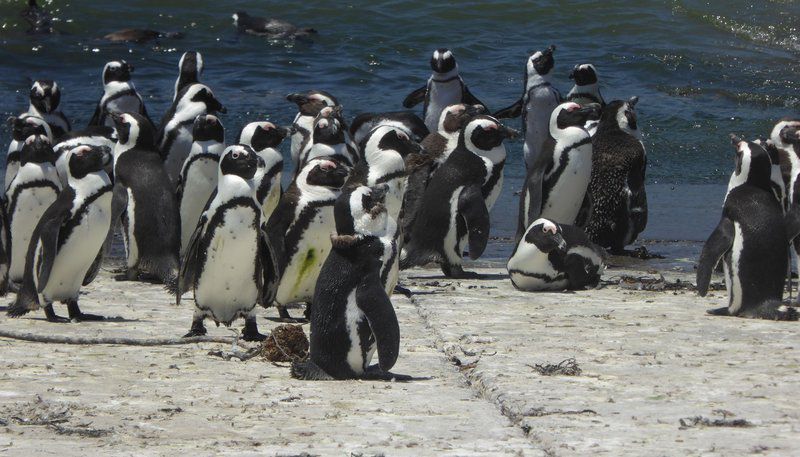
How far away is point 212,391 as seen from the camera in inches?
198

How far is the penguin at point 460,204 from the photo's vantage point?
9.05 metres

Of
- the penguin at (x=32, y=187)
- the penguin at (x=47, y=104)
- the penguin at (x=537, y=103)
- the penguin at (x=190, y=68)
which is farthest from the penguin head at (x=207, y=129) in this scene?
the penguin at (x=537, y=103)

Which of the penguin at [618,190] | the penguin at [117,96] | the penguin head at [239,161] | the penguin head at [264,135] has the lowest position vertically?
the penguin at [618,190]

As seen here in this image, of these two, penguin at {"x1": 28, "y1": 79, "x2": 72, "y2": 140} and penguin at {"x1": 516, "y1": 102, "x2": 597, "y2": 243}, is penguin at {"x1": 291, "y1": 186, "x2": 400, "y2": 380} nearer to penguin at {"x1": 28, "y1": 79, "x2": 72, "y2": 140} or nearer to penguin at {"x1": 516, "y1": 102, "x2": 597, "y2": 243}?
penguin at {"x1": 516, "y1": 102, "x2": 597, "y2": 243}

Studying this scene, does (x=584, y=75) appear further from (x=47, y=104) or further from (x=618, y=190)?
(x=47, y=104)

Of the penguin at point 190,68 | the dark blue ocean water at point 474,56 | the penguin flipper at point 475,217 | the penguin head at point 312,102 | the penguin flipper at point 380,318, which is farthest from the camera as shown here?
the dark blue ocean water at point 474,56

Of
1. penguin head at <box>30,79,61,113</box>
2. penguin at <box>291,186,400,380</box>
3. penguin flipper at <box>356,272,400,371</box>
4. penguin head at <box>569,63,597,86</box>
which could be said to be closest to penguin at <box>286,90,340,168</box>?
penguin head at <box>30,79,61,113</box>

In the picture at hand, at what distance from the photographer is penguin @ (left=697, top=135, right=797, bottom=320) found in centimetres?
688

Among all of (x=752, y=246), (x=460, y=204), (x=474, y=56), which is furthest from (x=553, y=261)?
(x=474, y=56)

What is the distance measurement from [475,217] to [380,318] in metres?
3.88

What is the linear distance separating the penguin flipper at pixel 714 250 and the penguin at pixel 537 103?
523cm

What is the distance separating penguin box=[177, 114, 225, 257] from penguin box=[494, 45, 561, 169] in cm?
383

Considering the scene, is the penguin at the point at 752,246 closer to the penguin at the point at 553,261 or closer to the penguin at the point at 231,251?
the penguin at the point at 553,261

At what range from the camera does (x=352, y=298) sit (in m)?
5.29
